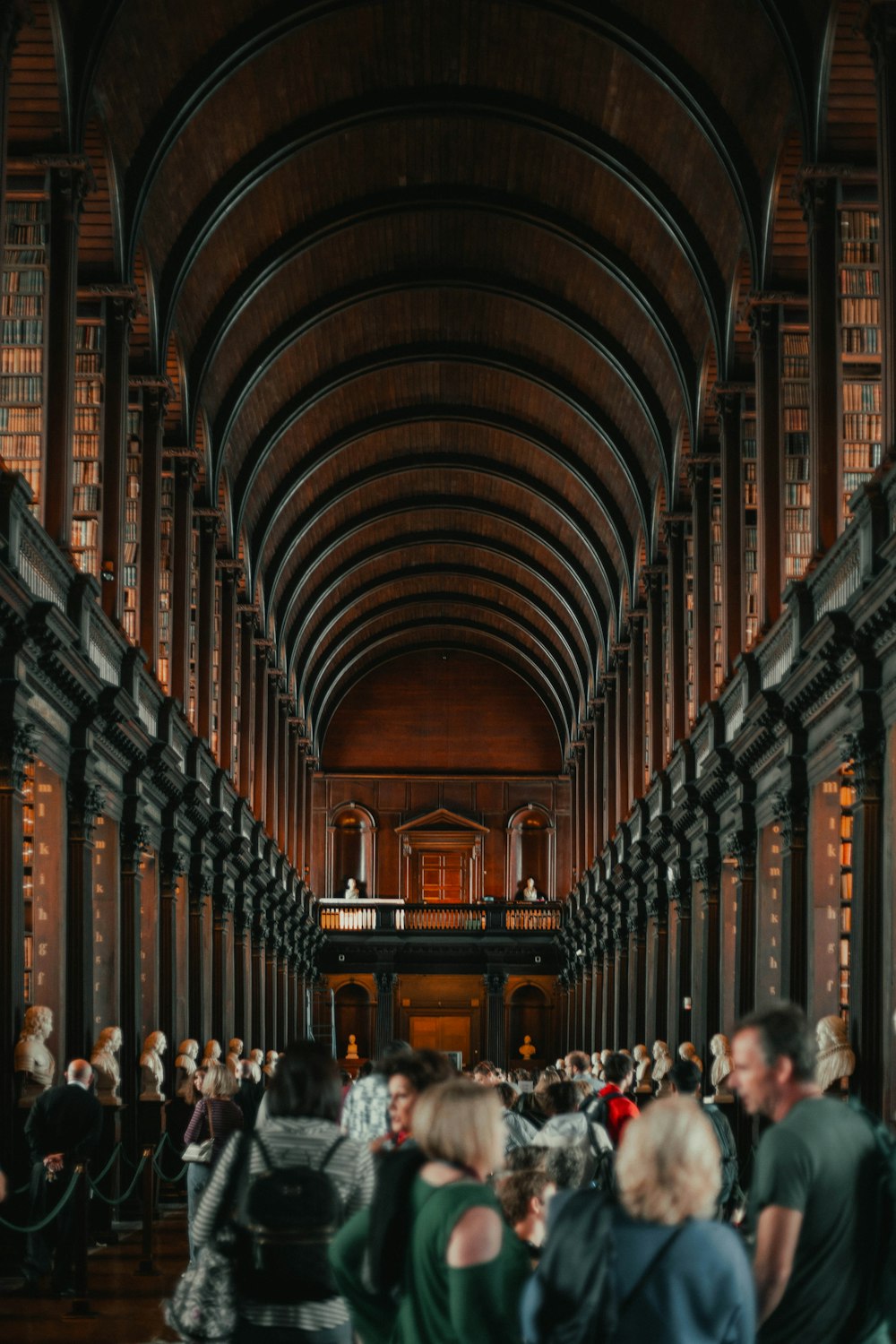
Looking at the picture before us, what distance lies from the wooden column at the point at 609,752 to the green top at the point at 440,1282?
3166 centimetres

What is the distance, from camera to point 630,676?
1326 inches

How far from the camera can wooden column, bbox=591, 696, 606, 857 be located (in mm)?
39719

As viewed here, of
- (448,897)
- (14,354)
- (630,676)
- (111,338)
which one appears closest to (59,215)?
(14,354)

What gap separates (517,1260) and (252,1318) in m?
1.31

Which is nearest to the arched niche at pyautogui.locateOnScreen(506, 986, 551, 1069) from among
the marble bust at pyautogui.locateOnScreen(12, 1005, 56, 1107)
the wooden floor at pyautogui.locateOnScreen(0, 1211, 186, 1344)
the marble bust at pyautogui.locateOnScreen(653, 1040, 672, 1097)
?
the marble bust at pyautogui.locateOnScreen(653, 1040, 672, 1097)

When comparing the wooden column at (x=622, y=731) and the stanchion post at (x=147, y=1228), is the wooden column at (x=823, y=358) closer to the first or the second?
the stanchion post at (x=147, y=1228)

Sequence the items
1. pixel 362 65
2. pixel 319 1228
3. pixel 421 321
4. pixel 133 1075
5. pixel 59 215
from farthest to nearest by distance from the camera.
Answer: pixel 421 321
pixel 362 65
pixel 133 1075
pixel 59 215
pixel 319 1228

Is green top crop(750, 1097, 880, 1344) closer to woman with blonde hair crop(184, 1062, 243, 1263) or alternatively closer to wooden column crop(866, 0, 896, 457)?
woman with blonde hair crop(184, 1062, 243, 1263)

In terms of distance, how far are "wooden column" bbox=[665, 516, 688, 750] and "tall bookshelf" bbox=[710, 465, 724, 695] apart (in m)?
2.19

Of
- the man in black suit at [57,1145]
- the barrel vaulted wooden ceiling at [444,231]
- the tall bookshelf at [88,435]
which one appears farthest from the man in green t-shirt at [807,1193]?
the tall bookshelf at [88,435]

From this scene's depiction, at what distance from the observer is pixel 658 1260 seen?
416cm

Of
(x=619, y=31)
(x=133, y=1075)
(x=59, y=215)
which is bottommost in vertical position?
(x=133, y=1075)

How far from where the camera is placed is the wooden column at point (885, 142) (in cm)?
1398

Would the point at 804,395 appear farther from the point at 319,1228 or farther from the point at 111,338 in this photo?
the point at 319,1228
